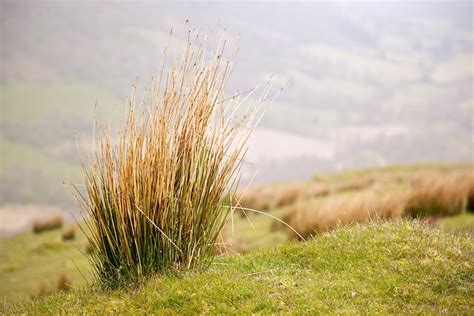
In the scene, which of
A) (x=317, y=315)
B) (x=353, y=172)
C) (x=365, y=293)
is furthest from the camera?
(x=353, y=172)

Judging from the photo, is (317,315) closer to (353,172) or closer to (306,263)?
(306,263)

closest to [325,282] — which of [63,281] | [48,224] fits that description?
[63,281]

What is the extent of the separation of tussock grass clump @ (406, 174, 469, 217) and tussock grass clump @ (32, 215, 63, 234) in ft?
48.4

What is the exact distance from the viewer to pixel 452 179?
1502 centimetres

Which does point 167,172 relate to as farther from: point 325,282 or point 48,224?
point 48,224

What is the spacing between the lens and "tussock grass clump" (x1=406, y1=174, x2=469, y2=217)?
1376 cm

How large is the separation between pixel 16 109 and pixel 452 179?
183735 millimetres

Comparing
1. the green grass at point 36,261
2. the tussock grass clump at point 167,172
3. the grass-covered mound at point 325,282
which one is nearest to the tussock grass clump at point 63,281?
the green grass at point 36,261

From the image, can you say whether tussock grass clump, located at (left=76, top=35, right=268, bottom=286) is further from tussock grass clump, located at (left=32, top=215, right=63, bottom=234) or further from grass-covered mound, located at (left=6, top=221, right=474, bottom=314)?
tussock grass clump, located at (left=32, top=215, right=63, bottom=234)

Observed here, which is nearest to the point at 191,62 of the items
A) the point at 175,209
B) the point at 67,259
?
the point at 175,209

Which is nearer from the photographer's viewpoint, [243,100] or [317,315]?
[317,315]

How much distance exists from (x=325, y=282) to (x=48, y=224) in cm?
1920

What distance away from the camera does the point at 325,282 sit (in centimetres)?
633

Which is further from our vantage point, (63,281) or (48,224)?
(48,224)
